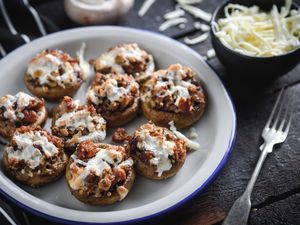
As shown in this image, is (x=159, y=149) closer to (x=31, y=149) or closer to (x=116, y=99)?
(x=116, y=99)

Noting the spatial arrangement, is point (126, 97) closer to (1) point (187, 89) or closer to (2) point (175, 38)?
(1) point (187, 89)

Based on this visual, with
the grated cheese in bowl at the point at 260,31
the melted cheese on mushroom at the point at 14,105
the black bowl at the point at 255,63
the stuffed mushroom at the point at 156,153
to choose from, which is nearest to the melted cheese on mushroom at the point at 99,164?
the stuffed mushroom at the point at 156,153

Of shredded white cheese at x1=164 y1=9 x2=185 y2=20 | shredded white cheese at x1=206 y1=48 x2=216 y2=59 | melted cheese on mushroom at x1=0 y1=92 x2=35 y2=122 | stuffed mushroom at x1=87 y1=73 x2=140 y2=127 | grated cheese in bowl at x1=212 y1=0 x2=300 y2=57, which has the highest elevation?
melted cheese on mushroom at x1=0 y1=92 x2=35 y2=122

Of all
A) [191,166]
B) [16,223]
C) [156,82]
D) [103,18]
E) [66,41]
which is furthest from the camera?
[103,18]

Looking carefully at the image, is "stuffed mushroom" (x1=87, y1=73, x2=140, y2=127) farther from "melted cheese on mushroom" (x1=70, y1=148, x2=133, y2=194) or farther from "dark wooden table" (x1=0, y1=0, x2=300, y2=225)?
"dark wooden table" (x1=0, y1=0, x2=300, y2=225)

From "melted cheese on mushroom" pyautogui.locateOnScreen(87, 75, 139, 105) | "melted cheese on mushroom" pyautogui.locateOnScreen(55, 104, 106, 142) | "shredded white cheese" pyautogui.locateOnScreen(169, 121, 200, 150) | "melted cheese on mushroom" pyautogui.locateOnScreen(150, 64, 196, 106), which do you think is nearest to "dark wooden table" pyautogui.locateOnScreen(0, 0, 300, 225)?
"shredded white cheese" pyautogui.locateOnScreen(169, 121, 200, 150)

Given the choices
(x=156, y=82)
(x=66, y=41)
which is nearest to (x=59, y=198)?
(x=156, y=82)
